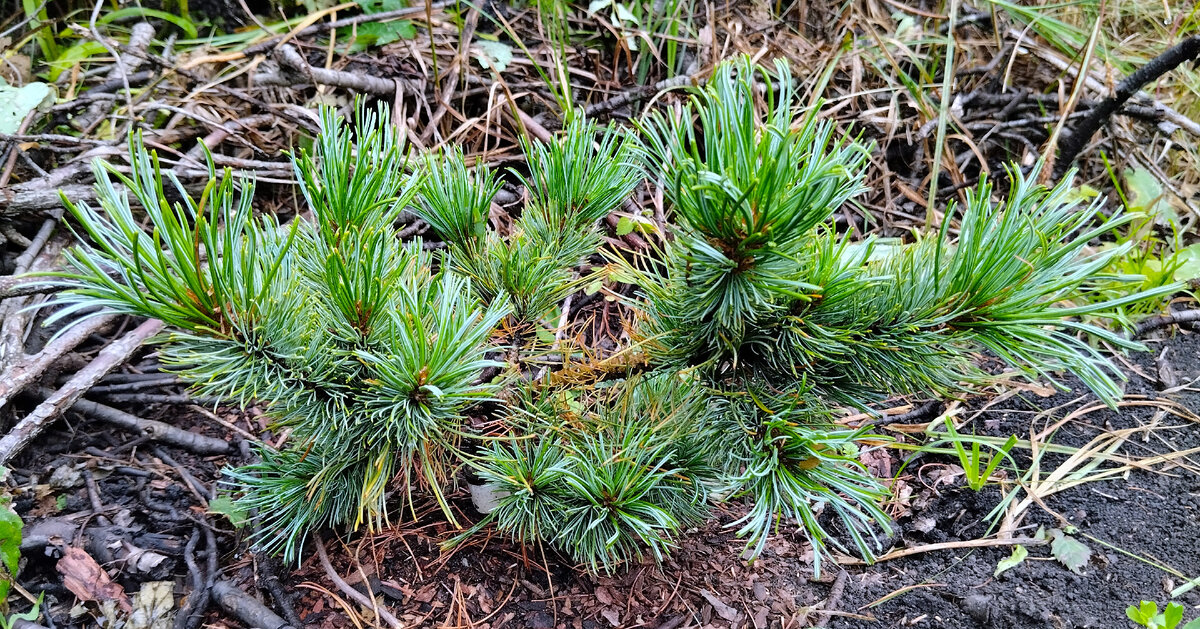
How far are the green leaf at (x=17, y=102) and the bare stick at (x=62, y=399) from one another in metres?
0.72

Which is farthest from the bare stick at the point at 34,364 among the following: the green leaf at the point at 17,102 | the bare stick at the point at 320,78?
the bare stick at the point at 320,78

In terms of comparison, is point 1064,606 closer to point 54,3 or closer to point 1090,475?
point 1090,475

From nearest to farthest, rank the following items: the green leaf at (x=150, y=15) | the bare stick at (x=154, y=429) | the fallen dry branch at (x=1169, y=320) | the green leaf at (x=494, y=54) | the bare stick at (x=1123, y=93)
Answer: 1. the bare stick at (x=154, y=429)
2. the bare stick at (x=1123, y=93)
3. the fallen dry branch at (x=1169, y=320)
4. the green leaf at (x=494, y=54)
5. the green leaf at (x=150, y=15)

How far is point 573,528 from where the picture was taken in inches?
46.4

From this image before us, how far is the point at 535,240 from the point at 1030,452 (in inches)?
51.1

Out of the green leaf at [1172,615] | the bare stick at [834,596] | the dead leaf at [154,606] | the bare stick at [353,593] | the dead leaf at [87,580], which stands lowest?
the dead leaf at [154,606]

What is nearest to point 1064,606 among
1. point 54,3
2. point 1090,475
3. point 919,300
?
point 1090,475

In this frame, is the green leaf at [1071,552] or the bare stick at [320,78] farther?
the bare stick at [320,78]

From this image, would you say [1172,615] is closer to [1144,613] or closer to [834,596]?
[1144,613]

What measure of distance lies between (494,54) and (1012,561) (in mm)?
1980

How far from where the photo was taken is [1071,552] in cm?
145

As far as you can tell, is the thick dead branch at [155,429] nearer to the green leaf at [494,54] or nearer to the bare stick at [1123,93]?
the green leaf at [494,54]

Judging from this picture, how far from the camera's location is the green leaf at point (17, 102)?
74.3 inches

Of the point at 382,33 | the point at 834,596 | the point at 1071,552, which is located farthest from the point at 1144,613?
the point at 382,33
